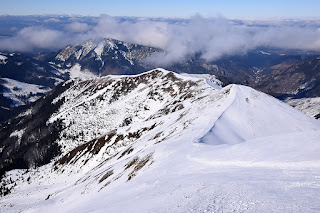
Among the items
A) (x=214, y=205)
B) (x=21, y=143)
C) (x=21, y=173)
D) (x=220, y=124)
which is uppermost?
(x=214, y=205)

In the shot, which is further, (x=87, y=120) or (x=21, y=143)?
(x=21, y=143)

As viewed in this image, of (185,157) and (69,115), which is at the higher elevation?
(185,157)

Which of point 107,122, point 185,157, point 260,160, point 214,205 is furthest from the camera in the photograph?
point 107,122

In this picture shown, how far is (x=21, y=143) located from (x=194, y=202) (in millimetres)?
199588

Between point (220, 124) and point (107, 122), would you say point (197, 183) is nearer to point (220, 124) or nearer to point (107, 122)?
point (220, 124)

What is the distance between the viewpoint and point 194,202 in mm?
16328

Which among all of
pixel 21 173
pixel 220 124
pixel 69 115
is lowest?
pixel 21 173

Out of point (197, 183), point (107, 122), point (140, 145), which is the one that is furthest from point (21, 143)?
point (197, 183)

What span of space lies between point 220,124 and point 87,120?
119 metres

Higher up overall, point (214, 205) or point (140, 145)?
point (214, 205)

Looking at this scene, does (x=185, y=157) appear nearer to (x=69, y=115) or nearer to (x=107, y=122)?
(x=107, y=122)

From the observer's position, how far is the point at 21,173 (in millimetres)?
105938

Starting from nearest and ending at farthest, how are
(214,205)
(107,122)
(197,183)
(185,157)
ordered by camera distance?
(214,205) < (197,183) < (185,157) < (107,122)

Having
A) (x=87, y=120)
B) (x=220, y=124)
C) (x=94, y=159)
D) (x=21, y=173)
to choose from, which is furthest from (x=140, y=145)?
(x=87, y=120)
